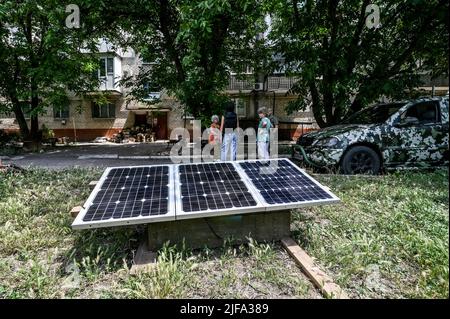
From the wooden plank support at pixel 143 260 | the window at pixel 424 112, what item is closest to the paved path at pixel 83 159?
the wooden plank support at pixel 143 260

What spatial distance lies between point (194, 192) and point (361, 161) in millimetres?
4785

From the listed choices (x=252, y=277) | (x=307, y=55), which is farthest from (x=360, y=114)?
(x=252, y=277)

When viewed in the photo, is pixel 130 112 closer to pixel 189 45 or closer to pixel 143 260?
pixel 189 45

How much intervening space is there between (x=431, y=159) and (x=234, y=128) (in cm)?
452

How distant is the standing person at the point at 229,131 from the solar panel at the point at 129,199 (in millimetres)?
3957

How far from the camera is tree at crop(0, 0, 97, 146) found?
11.0 meters

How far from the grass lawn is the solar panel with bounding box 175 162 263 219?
460 millimetres

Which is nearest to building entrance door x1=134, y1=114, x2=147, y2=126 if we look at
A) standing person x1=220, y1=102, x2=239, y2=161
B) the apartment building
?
the apartment building

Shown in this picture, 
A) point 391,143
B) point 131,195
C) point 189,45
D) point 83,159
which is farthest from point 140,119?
point 131,195

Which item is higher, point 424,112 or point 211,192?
point 424,112

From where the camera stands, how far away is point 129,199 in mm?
3010

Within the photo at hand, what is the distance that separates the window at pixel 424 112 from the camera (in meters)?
6.40

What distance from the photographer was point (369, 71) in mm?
10156

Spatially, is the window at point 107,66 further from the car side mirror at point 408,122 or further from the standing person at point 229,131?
the car side mirror at point 408,122
